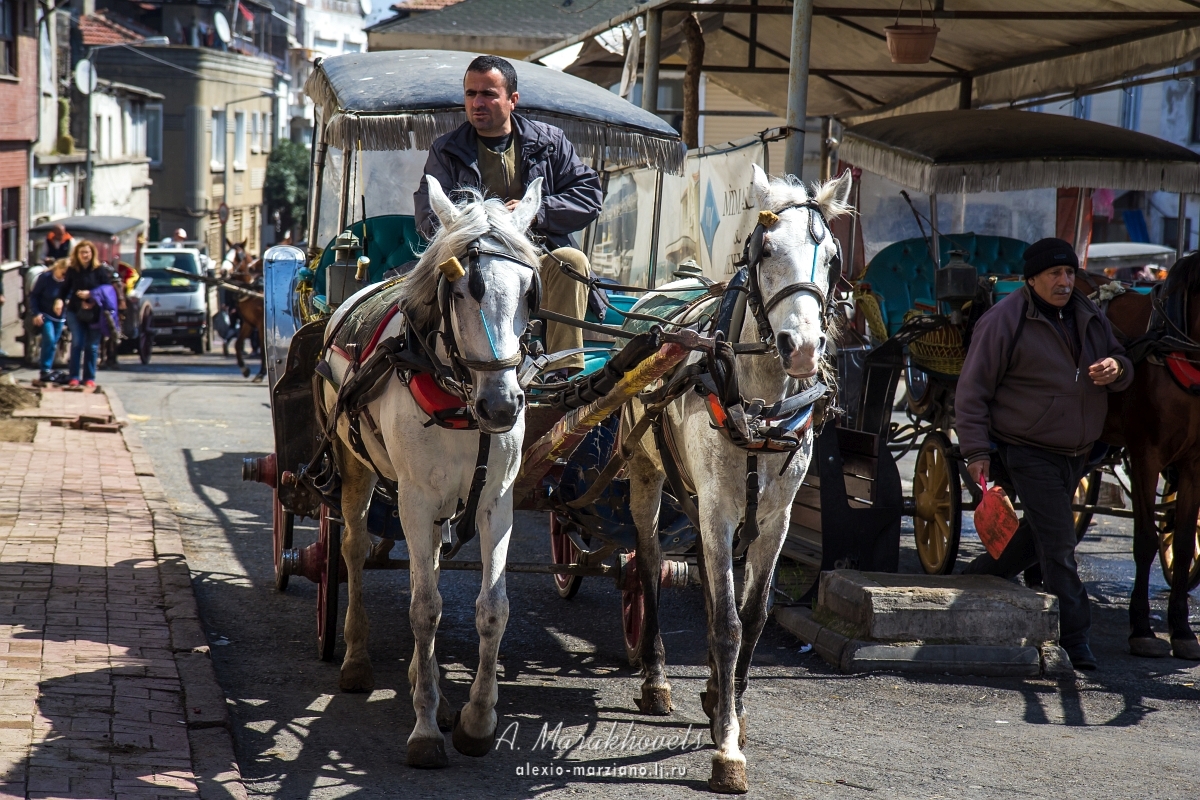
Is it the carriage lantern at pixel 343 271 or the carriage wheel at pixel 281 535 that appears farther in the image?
the carriage wheel at pixel 281 535

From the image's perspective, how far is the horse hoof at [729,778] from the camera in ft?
14.9

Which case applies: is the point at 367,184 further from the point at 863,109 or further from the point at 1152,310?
the point at 863,109

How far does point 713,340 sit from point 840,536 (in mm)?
2981

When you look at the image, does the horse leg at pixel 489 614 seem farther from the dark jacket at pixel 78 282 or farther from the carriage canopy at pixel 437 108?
the dark jacket at pixel 78 282

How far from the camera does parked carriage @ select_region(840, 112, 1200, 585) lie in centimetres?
777

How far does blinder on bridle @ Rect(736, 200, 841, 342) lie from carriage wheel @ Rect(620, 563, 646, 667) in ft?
6.06

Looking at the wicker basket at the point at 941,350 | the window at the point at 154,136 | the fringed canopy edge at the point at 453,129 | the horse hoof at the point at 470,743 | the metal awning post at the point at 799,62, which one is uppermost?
the window at the point at 154,136

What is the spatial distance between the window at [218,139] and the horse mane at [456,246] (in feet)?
164

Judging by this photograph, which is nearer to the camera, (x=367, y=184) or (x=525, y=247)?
(x=525, y=247)

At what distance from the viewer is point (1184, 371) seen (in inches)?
255

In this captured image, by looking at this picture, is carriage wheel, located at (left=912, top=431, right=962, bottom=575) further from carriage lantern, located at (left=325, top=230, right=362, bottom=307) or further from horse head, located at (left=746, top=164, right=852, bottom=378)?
carriage lantern, located at (left=325, top=230, right=362, bottom=307)

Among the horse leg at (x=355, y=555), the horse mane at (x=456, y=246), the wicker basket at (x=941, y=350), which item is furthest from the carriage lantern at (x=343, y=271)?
the wicker basket at (x=941, y=350)

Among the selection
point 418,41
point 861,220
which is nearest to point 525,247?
point 861,220

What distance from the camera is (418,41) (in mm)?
23844
